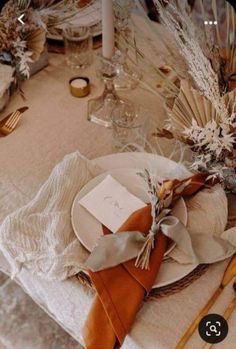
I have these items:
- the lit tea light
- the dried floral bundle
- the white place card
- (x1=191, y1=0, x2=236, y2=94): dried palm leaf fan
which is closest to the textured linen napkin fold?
the white place card

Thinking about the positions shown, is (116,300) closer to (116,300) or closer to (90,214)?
(116,300)

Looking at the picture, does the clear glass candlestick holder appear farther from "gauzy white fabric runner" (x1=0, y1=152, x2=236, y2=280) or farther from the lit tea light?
"gauzy white fabric runner" (x1=0, y1=152, x2=236, y2=280)

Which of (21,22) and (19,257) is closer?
(19,257)

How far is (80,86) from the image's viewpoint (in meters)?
1.19

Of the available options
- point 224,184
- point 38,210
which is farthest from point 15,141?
point 224,184

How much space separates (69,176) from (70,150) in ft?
0.52

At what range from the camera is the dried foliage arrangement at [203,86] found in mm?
845

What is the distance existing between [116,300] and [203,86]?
40cm

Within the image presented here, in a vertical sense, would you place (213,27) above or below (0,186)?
above

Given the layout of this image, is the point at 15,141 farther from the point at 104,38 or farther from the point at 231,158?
the point at 231,158

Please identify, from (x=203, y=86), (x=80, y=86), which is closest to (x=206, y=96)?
(x=203, y=86)

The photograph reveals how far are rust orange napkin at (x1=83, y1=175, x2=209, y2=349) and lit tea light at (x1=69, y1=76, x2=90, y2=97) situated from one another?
1.78 feet

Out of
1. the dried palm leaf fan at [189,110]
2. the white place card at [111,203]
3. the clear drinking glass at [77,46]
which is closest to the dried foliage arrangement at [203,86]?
the dried palm leaf fan at [189,110]

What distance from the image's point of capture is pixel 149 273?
30.0 inches
